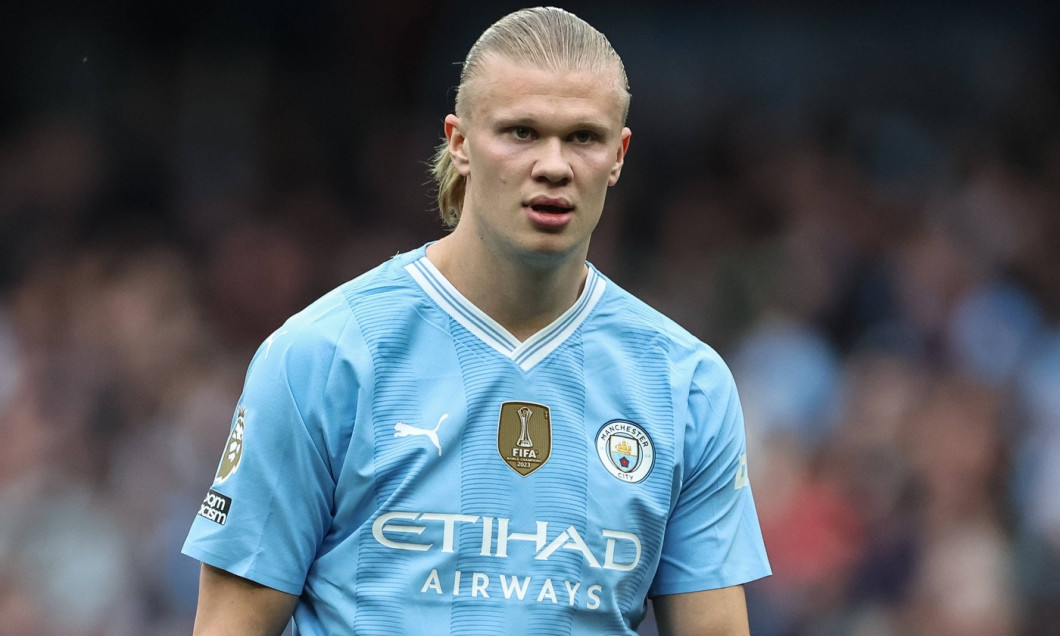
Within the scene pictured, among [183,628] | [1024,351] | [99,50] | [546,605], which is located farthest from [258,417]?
[99,50]

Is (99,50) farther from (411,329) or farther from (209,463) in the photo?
(411,329)

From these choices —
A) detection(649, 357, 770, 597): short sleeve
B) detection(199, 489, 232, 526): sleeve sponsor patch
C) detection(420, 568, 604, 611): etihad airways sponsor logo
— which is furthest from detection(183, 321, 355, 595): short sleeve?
detection(649, 357, 770, 597): short sleeve

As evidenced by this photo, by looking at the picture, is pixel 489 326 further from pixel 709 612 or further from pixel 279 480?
pixel 709 612

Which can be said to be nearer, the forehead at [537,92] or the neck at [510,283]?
the forehead at [537,92]

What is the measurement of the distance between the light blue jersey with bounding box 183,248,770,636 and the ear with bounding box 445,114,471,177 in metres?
0.25

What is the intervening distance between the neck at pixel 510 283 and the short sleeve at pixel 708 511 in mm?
397

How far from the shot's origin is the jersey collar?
3605mm

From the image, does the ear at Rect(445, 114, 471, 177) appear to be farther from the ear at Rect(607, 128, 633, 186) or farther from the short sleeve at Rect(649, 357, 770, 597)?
the short sleeve at Rect(649, 357, 770, 597)

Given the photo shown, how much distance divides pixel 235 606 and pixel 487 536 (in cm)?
54

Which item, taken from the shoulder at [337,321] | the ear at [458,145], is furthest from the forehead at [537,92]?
the shoulder at [337,321]

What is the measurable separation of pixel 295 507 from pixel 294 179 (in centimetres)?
696

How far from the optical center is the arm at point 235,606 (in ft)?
11.1

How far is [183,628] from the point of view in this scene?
7.64m

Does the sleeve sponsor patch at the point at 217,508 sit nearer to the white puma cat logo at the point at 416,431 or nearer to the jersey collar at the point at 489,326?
the white puma cat logo at the point at 416,431
